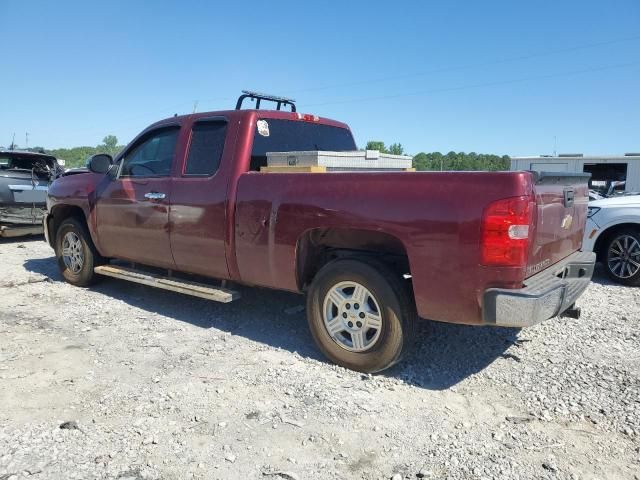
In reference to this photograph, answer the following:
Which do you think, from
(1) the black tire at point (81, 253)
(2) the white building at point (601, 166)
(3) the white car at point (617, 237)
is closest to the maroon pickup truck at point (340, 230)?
(1) the black tire at point (81, 253)

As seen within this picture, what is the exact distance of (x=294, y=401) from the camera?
3.45 m

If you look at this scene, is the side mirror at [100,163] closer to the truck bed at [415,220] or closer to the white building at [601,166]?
the truck bed at [415,220]

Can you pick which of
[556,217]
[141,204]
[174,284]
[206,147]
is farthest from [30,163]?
[556,217]

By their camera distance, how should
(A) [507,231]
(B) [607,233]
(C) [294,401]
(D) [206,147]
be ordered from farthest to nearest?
(B) [607,233] → (D) [206,147] → (C) [294,401] → (A) [507,231]

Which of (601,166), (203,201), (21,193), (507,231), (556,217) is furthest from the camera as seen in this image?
(601,166)

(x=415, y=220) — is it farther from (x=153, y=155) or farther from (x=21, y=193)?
(x=21, y=193)

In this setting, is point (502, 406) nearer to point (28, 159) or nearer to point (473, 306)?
point (473, 306)

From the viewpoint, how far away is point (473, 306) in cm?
326

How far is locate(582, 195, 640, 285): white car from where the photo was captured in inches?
269

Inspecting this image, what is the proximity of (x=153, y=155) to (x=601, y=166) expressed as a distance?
16.7 meters

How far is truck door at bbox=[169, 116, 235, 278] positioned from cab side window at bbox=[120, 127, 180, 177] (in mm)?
323

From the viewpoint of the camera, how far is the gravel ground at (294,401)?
275cm

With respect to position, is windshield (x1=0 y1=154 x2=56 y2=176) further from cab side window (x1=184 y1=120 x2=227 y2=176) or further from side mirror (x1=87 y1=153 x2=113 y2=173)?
cab side window (x1=184 y1=120 x2=227 y2=176)

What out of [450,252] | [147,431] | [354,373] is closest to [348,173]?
[450,252]
